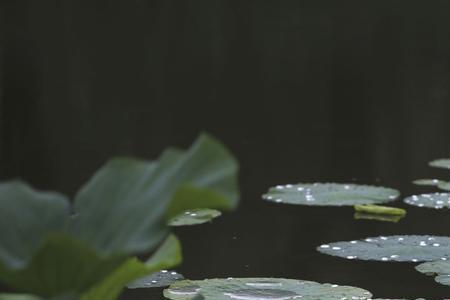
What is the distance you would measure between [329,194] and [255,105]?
3537 mm

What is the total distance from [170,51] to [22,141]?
4.74m

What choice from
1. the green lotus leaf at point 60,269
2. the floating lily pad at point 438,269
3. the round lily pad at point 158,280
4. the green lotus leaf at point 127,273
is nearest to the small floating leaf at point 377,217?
the floating lily pad at point 438,269

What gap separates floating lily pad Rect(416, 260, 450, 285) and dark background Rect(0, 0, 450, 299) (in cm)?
3

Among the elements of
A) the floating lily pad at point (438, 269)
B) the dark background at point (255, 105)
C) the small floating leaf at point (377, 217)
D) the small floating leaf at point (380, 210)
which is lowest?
the floating lily pad at point (438, 269)

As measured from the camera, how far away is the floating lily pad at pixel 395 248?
11.6 feet

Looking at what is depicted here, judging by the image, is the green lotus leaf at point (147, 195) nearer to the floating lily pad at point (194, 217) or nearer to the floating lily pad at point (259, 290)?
the floating lily pad at point (259, 290)

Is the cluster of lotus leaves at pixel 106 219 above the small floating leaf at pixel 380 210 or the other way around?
above

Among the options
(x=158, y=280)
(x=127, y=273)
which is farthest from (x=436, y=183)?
(x=127, y=273)

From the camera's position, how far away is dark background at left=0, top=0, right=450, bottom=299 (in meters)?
4.04

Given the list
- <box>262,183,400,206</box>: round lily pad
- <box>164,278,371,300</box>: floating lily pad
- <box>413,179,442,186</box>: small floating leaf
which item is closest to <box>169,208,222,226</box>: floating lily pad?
<box>262,183,400,206</box>: round lily pad

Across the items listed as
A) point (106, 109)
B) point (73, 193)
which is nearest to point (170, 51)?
point (106, 109)

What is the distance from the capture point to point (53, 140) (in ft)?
22.0

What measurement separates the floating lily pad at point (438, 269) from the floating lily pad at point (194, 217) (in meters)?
0.85

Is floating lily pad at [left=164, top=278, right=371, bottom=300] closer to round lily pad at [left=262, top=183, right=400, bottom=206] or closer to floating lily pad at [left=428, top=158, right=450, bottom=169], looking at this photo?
round lily pad at [left=262, top=183, right=400, bottom=206]
